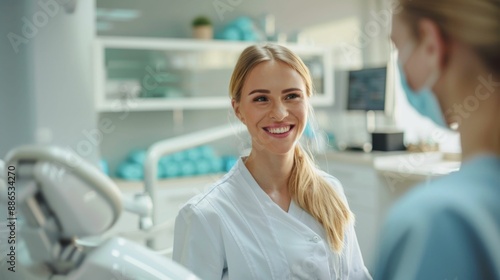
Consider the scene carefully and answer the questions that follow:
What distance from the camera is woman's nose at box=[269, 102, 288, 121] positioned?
71 cm

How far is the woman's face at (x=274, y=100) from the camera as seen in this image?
0.72 meters

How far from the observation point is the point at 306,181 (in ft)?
2.66

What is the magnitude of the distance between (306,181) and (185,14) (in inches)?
77.8

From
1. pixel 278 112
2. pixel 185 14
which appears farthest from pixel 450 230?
pixel 185 14

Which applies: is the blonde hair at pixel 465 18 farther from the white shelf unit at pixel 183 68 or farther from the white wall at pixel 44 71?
the white shelf unit at pixel 183 68

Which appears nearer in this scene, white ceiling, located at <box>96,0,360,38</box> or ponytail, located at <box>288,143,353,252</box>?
ponytail, located at <box>288,143,353,252</box>

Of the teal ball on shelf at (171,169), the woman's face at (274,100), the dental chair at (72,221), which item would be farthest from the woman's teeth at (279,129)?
the teal ball on shelf at (171,169)

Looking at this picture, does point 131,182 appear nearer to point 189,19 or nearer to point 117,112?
point 117,112

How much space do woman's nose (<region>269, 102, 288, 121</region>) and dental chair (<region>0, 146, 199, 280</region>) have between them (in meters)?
0.25

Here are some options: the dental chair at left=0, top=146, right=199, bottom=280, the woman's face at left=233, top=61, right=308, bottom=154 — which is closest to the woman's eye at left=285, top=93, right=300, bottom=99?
the woman's face at left=233, top=61, right=308, bottom=154

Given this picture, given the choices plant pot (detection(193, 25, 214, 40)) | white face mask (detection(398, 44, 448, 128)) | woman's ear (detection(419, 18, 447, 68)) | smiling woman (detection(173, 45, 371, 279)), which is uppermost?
plant pot (detection(193, 25, 214, 40))

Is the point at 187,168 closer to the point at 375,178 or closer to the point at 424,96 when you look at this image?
the point at 375,178

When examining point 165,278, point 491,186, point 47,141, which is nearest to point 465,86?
point 491,186

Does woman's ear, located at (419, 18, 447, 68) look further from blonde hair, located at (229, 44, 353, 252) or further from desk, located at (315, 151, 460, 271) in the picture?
blonde hair, located at (229, 44, 353, 252)
